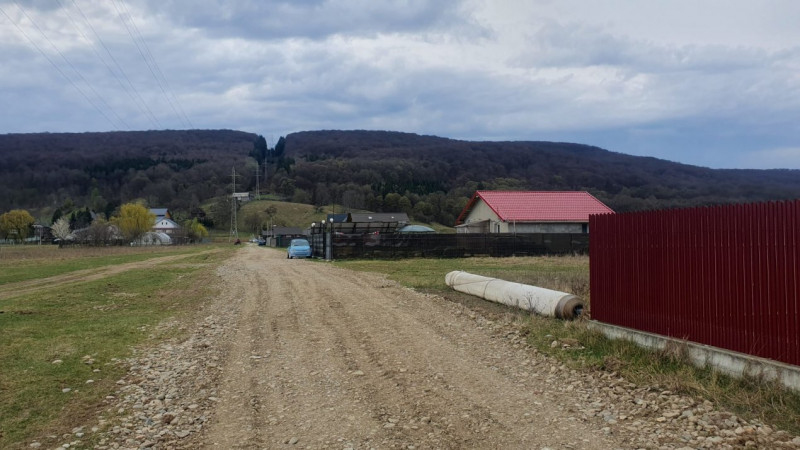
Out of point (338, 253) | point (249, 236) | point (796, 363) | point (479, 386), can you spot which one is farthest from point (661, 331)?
point (249, 236)

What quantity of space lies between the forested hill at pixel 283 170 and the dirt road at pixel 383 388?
207 feet

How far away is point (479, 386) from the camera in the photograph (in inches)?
285

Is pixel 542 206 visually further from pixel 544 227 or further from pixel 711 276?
pixel 711 276

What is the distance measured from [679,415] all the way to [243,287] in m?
16.1

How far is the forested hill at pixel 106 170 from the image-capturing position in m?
140

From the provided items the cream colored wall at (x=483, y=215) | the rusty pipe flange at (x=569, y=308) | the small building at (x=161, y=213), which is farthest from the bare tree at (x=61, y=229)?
the rusty pipe flange at (x=569, y=308)

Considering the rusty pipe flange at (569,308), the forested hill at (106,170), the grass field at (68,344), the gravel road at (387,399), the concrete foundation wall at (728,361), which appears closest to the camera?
the gravel road at (387,399)

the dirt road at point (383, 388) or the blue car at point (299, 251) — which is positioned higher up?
the dirt road at point (383, 388)

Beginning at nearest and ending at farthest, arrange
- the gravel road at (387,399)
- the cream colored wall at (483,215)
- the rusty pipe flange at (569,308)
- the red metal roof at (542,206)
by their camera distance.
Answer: the gravel road at (387,399), the rusty pipe flange at (569,308), the red metal roof at (542,206), the cream colored wall at (483,215)

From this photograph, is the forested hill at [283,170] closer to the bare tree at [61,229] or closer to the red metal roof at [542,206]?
the red metal roof at [542,206]

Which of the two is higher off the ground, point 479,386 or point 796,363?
point 796,363

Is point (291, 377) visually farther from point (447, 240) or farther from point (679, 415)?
point (447, 240)

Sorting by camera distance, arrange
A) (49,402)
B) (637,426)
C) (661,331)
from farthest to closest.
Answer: (661,331) → (49,402) → (637,426)

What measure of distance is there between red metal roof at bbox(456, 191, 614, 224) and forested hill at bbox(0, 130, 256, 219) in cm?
9856
